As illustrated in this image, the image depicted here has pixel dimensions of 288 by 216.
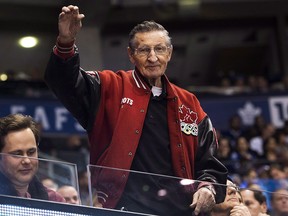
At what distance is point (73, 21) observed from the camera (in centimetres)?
411

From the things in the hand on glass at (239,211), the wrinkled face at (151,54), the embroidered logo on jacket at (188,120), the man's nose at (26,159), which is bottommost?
the hand on glass at (239,211)

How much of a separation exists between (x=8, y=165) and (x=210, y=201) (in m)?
0.96

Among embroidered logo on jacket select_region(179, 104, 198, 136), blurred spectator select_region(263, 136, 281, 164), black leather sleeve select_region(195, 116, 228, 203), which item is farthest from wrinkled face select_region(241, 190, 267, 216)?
blurred spectator select_region(263, 136, 281, 164)

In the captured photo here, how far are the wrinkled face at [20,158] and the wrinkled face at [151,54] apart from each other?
2.26 ft

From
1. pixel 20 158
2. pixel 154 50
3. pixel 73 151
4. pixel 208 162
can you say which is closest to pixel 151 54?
pixel 154 50

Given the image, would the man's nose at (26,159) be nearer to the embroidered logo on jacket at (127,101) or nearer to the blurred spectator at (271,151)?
the embroidered logo on jacket at (127,101)

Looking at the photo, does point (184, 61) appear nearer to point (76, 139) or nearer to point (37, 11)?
point (37, 11)

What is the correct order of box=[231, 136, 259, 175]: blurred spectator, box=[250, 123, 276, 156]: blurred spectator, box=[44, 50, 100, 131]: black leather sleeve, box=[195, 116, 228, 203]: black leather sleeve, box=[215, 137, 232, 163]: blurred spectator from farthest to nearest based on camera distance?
1. box=[250, 123, 276, 156]: blurred spectator
2. box=[215, 137, 232, 163]: blurred spectator
3. box=[231, 136, 259, 175]: blurred spectator
4. box=[195, 116, 228, 203]: black leather sleeve
5. box=[44, 50, 100, 131]: black leather sleeve

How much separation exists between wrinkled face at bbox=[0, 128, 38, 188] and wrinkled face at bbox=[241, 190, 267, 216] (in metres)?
1.00

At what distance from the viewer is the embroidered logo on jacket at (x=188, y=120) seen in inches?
177

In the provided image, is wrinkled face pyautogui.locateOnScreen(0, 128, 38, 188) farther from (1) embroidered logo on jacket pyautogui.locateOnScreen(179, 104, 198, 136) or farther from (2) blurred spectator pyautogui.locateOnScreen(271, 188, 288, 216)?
(2) blurred spectator pyautogui.locateOnScreen(271, 188, 288, 216)

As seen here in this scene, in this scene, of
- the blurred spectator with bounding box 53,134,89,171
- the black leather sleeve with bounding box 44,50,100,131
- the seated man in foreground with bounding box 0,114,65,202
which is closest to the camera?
the seated man in foreground with bounding box 0,114,65,202

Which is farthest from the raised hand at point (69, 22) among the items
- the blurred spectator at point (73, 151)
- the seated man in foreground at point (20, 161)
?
the blurred spectator at point (73, 151)

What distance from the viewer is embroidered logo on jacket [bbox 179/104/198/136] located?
14.8 feet
